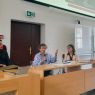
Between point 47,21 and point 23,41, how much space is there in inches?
40.6

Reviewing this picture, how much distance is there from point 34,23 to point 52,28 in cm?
71

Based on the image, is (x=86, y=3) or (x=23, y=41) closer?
(x=23, y=41)

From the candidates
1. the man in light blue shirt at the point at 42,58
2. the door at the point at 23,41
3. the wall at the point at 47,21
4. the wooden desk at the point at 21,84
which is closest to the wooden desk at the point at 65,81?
the wooden desk at the point at 21,84

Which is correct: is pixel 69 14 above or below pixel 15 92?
above

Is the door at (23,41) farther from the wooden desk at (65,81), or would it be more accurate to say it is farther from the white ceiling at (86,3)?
the wooden desk at (65,81)

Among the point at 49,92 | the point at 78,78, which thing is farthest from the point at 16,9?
the point at 49,92

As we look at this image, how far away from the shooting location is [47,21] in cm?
601

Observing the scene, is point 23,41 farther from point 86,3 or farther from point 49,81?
point 49,81

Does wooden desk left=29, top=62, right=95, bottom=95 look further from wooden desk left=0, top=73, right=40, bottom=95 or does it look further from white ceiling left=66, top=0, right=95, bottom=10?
white ceiling left=66, top=0, right=95, bottom=10

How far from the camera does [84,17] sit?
7355 mm

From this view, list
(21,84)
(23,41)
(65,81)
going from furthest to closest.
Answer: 1. (23,41)
2. (65,81)
3. (21,84)

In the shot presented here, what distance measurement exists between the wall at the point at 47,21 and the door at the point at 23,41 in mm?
262

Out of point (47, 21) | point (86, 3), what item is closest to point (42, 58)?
point (47, 21)

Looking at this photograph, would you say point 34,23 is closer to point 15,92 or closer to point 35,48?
point 35,48
